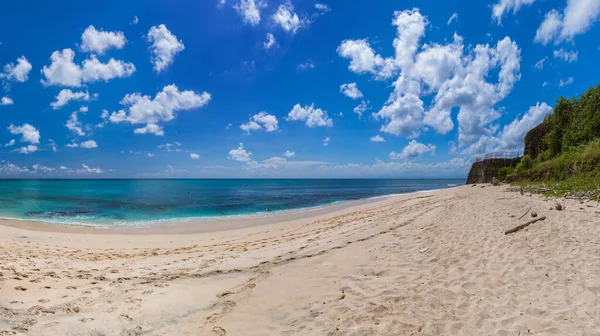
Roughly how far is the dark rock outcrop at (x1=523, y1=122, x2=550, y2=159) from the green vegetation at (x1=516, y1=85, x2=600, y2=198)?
0.88m

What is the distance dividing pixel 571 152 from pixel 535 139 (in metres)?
16.9

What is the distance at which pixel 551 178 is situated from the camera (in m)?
23.4

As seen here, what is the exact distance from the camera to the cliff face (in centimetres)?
4824

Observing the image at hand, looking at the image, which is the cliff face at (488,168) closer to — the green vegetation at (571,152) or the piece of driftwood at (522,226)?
the green vegetation at (571,152)

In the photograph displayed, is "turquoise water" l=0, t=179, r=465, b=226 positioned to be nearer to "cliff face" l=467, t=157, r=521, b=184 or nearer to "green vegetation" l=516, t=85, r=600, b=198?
"cliff face" l=467, t=157, r=521, b=184

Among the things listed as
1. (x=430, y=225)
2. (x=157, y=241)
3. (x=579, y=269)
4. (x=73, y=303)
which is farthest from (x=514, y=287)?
(x=157, y=241)

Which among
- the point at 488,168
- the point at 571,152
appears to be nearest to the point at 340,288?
the point at 571,152

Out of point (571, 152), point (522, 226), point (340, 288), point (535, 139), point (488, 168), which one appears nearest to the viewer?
point (340, 288)

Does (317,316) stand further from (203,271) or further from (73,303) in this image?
(73,303)

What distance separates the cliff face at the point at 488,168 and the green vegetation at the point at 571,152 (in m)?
12.7

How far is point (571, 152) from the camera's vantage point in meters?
24.0

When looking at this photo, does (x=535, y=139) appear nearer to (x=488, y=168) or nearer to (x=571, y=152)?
(x=488, y=168)

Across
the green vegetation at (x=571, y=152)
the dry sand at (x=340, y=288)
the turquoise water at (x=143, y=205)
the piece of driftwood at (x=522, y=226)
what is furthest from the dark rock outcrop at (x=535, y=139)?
the piece of driftwood at (x=522, y=226)

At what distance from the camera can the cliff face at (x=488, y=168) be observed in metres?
48.2
